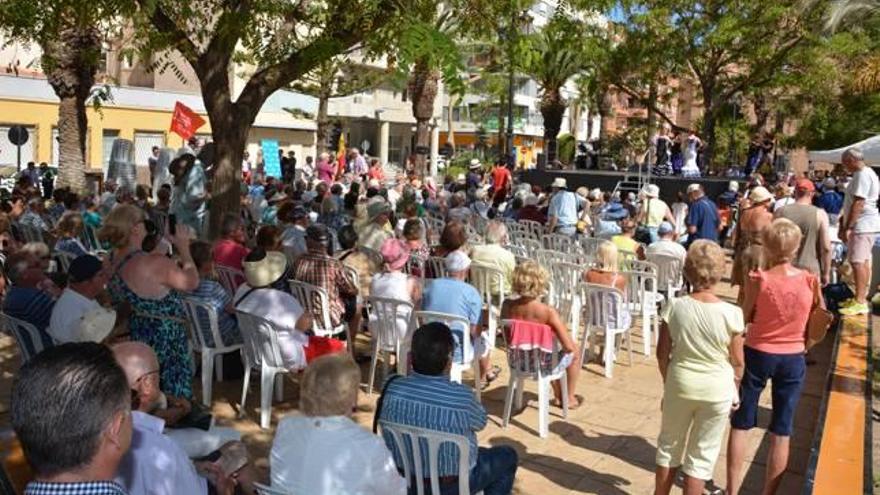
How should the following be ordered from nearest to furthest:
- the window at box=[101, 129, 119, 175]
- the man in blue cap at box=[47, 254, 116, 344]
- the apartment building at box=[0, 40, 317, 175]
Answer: the man in blue cap at box=[47, 254, 116, 344] < the apartment building at box=[0, 40, 317, 175] < the window at box=[101, 129, 119, 175]

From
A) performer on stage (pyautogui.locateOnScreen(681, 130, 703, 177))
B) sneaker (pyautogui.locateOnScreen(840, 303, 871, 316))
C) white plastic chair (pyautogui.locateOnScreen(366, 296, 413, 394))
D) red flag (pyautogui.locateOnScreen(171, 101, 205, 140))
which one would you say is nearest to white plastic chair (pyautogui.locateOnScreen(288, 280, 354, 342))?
white plastic chair (pyautogui.locateOnScreen(366, 296, 413, 394))

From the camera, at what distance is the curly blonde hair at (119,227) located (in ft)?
17.4

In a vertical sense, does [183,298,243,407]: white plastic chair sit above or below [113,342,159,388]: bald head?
below

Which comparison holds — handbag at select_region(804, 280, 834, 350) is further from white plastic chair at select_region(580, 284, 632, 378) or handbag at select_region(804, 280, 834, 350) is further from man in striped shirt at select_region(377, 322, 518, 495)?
white plastic chair at select_region(580, 284, 632, 378)

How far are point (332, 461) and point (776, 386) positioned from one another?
2604mm

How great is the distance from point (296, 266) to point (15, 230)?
440 cm

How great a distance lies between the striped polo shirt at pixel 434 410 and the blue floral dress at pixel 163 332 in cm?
166

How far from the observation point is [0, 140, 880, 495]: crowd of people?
7.51ft

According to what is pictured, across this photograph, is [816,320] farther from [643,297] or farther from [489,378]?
[643,297]

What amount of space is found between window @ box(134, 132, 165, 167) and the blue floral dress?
95.5 feet

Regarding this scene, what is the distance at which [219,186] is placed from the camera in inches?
326

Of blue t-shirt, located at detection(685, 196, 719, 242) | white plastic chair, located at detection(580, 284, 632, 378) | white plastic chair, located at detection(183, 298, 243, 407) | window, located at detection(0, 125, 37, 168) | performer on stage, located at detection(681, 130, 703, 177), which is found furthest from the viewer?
window, located at detection(0, 125, 37, 168)

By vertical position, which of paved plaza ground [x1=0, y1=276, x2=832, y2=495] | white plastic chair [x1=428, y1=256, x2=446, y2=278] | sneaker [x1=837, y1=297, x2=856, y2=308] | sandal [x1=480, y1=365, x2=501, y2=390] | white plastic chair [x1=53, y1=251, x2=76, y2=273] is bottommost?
paved plaza ground [x1=0, y1=276, x2=832, y2=495]

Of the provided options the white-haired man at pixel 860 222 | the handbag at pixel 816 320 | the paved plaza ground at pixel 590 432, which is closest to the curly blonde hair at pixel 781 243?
the handbag at pixel 816 320
